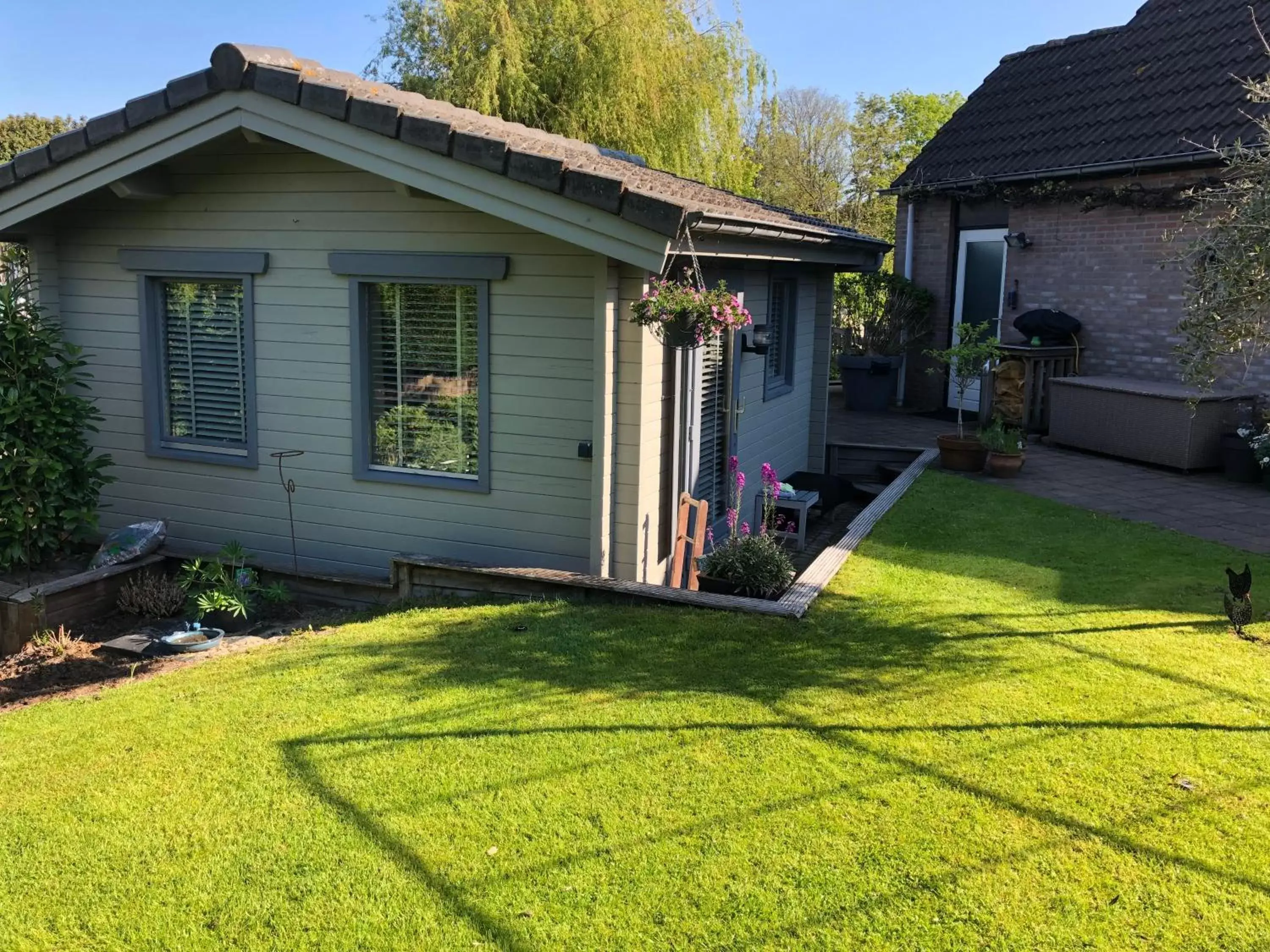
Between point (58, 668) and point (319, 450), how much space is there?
7.18ft

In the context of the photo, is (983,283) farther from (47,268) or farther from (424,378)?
(47,268)

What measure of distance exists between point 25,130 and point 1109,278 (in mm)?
31673

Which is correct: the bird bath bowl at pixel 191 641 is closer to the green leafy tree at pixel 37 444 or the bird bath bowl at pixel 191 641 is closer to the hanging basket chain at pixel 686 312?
the green leafy tree at pixel 37 444

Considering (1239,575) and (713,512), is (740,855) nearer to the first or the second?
(1239,575)

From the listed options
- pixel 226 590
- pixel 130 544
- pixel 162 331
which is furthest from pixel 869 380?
pixel 130 544

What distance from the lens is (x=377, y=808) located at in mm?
3734

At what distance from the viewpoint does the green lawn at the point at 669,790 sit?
10.2 feet

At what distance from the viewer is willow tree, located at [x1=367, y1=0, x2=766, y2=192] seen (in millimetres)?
17703

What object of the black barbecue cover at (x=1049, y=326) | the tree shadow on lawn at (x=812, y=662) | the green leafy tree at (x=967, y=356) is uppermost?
the black barbecue cover at (x=1049, y=326)

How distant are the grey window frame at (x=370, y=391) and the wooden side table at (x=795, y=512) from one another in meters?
3.00

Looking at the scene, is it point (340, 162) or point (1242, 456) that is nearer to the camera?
point (340, 162)

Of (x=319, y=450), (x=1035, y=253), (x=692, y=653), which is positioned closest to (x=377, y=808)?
(x=692, y=653)

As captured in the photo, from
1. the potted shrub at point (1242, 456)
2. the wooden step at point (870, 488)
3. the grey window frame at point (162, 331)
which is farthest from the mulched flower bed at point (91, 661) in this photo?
the potted shrub at point (1242, 456)

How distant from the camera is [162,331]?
792 cm
